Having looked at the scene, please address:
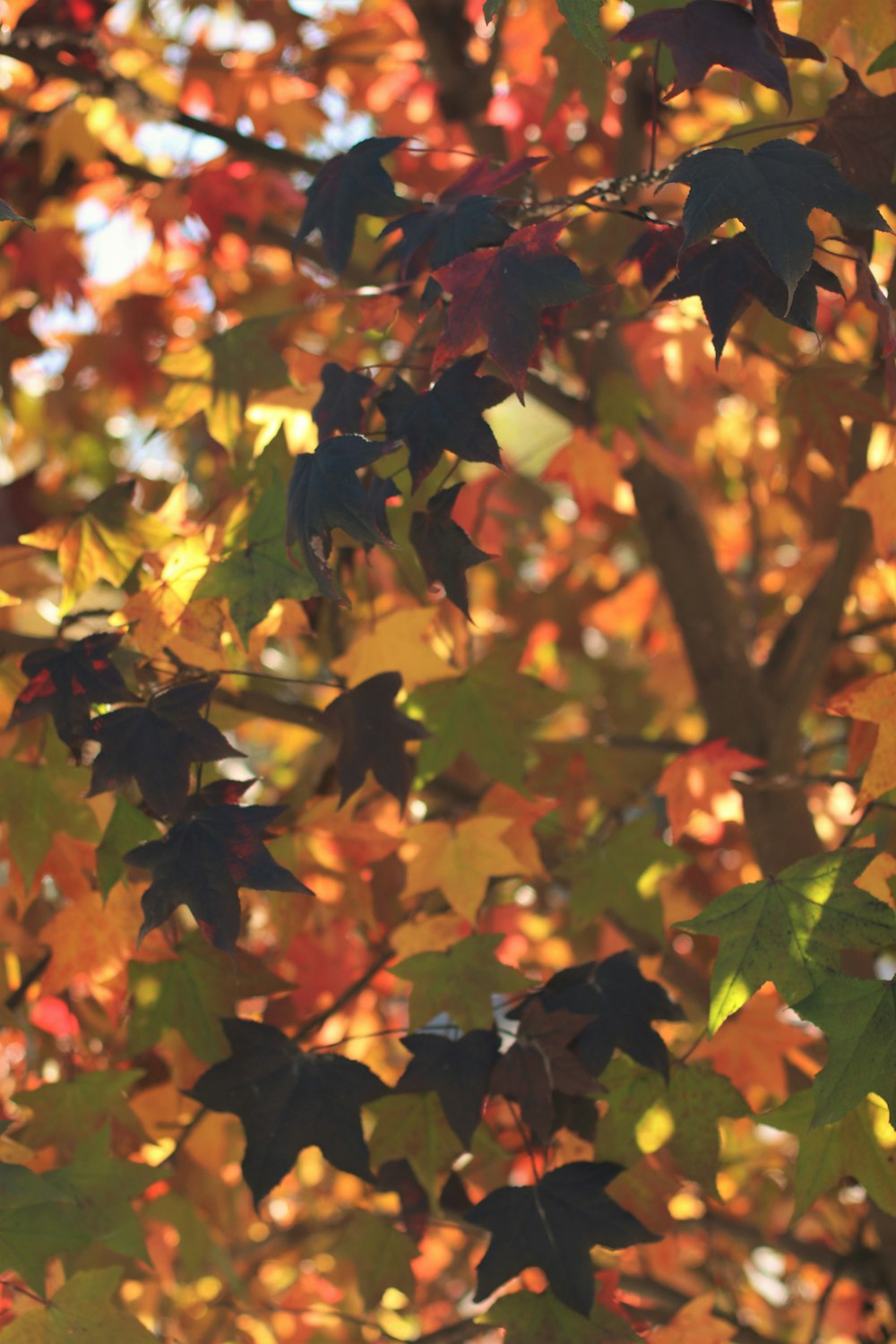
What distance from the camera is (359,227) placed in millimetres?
2152

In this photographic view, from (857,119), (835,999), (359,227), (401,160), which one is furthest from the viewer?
(401,160)

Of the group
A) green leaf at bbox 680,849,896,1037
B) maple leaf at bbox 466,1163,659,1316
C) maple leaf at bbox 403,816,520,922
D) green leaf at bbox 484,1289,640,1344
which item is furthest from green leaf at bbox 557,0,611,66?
green leaf at bbox 484,1289,640,1344

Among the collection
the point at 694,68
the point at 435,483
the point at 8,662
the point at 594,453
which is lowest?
the point at 594,453

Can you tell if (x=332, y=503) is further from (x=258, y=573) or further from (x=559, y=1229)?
(x=559, y=1229)

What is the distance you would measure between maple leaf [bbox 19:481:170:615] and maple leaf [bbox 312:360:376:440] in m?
0.33

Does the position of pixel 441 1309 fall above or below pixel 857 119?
below

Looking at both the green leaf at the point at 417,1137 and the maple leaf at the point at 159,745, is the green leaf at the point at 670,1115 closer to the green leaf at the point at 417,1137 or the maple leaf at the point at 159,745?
the green leaf at the point at 417,1137

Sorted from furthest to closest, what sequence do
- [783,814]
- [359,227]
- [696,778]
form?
1. [359,227]
2. [783,814]
3. [696,778]

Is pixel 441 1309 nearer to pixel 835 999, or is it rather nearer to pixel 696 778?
pixel 696 778

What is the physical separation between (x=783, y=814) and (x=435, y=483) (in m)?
0.87

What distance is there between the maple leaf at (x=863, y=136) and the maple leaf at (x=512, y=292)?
0.33 meters

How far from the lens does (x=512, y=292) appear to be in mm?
1109

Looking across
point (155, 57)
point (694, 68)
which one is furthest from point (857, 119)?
point (155, 57)

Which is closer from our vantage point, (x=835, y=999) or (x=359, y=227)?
(x=835, y=999)
